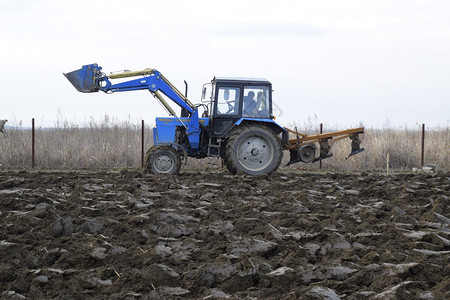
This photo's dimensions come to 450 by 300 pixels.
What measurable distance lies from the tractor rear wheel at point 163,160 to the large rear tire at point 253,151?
3.87ft

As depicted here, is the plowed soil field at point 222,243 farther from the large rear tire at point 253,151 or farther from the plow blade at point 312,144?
the plow blade at point 312,144

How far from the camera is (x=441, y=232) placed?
7.65 m

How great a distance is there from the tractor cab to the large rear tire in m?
0.31

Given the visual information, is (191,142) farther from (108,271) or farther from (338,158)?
(108,271)

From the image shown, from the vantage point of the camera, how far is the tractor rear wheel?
1476cm

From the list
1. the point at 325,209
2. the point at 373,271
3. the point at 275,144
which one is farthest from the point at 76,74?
the point at 373,271

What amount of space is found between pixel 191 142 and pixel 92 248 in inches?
337

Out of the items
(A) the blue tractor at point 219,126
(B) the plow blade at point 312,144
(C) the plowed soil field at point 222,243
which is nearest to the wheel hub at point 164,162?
(A) the blue tractor at point 219,126

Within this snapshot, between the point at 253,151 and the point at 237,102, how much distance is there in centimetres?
117

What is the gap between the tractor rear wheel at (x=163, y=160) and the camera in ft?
48.4

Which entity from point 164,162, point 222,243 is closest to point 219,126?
point 164,162

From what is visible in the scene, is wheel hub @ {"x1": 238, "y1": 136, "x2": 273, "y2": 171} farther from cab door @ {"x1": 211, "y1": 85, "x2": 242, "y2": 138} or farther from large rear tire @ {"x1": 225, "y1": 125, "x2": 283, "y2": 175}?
cab door @ {"x1": 211, "y1": 85, "x2": 242, "y2": 138}

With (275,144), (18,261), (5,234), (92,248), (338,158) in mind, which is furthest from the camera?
(338,158)

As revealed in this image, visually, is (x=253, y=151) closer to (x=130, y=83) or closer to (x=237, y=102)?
(x=237, y=102)
